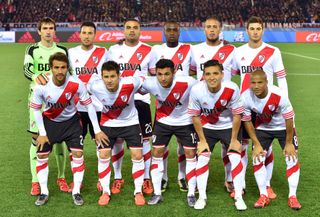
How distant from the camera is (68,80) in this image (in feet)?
17.6

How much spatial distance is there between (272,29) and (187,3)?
972 centimetres

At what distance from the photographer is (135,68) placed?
6.02 meters

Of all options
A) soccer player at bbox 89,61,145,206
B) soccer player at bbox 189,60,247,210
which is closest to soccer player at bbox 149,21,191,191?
soccer player at bbox 89,61,145,206

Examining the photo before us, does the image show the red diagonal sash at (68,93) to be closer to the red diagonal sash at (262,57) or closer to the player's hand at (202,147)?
the player's hand at (202,147)

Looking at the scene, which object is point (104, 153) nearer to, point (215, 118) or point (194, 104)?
point (194, 104)

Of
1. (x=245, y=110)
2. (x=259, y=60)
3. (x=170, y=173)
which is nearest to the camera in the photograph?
(x=245, y=110)

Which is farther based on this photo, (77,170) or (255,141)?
(77,170)

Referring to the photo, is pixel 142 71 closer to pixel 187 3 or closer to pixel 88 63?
pixel 88 63

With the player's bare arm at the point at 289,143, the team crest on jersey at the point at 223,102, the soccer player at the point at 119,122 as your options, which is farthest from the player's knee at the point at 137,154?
the player's bare arm at the point at 289,143

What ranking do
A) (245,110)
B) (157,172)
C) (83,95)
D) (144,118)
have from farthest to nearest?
(144,118) < (157,172) < (83,95) < (245,110)

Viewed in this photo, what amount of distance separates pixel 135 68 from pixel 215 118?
1.39 m

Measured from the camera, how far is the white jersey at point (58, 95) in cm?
529

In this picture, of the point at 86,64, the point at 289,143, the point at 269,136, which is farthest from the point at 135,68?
the point at 289,143

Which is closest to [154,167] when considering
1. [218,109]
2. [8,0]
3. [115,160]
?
[115,160]
